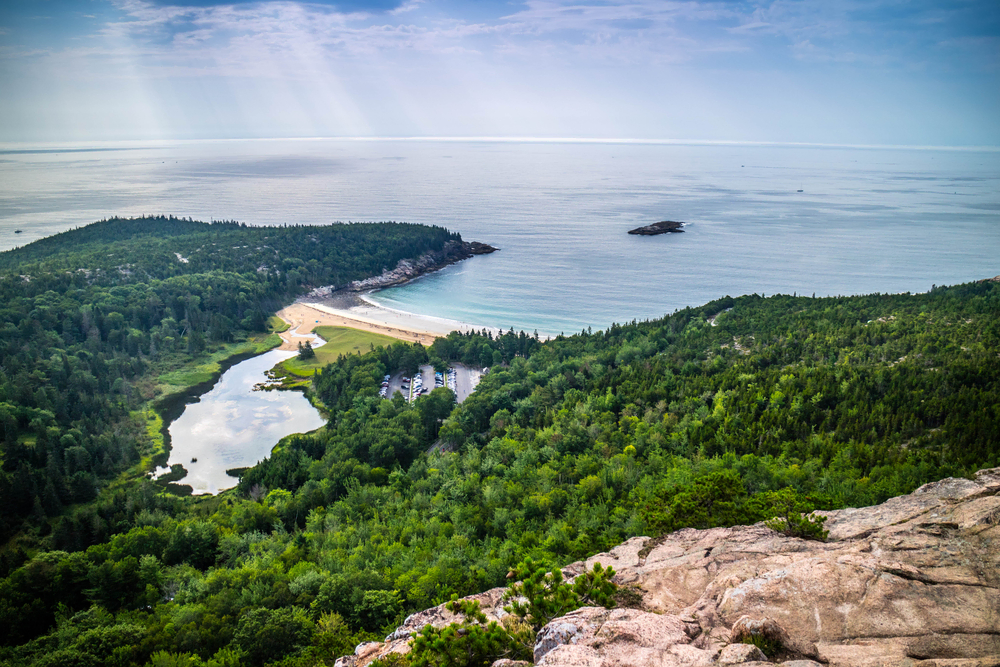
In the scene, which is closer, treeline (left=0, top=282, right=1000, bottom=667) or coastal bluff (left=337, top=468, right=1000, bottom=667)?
coastal bluff (left=337, top=468, right=1000, bottom=667)

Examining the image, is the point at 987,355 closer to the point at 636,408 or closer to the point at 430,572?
the point at 636,408

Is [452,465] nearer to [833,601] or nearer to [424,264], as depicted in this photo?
[833,601]

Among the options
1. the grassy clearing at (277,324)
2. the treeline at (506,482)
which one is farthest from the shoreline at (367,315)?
the treeline at (506,482)

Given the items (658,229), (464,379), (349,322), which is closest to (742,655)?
(464,379)

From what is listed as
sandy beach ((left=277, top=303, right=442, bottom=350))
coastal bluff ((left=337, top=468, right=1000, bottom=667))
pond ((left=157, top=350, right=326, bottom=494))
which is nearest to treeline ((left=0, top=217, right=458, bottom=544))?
pond ((left=157, top=350, right=326, bottom=494))

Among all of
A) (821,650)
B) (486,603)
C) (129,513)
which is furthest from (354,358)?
(821,650)

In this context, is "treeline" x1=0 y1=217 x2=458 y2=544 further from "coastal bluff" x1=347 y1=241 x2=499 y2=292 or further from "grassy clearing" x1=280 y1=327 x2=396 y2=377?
"grassy clearing" x1=280 y1=327 x2=396 y2=377
